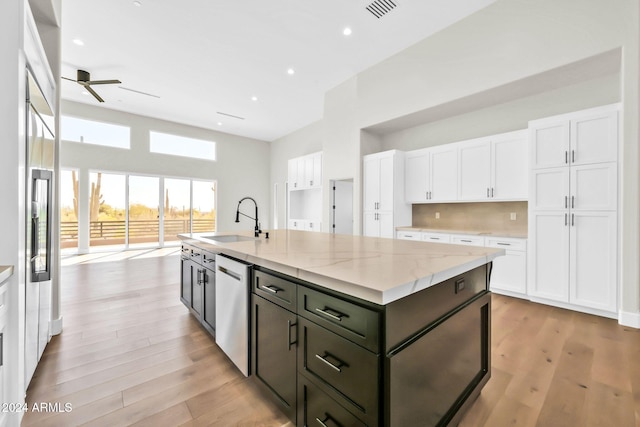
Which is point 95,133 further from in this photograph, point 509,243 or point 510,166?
point 509,243

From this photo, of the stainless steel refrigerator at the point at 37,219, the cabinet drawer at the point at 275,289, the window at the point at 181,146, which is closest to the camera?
the cabinet drawer at the point at 275,289

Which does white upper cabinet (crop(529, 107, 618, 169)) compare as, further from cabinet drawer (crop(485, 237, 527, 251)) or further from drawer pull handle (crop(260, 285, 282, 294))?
drawer pull handle (crop(260, 285, 282, 294))

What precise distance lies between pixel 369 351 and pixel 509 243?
11.4ft

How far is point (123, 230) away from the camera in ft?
23.4

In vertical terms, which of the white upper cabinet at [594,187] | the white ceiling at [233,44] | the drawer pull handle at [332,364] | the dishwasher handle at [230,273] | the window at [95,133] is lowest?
the drawer pull handle at [332,364]

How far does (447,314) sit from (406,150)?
14.4ft

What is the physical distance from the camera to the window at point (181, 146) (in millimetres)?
7586

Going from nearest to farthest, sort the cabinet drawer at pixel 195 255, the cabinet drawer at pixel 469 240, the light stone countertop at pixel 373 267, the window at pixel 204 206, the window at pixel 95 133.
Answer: the light stone countertop at pixel 373 267
the cabinet drawer at pixel 195 255
the cabinet drawer at pixel 469 240
the window at pixel 95 133
the window at pixel 204 206

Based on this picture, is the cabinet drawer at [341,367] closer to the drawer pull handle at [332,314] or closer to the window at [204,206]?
the drawer pull handle at [332,314]

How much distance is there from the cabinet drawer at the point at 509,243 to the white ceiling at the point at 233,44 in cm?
308

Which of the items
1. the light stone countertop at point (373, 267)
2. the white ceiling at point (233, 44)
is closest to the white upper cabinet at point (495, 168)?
the white ceiling at point (233, 44)

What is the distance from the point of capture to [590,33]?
2740mm

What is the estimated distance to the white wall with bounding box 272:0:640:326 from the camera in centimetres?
258

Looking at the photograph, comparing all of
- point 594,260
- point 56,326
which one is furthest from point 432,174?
point 56,326
